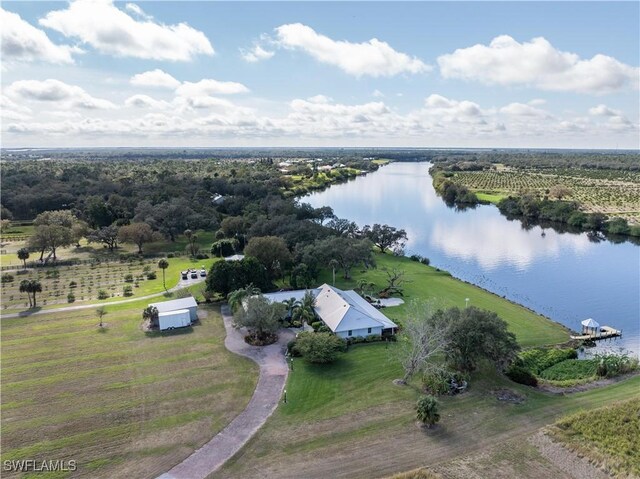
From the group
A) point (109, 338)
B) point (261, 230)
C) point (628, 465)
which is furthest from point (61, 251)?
point (628, 465)

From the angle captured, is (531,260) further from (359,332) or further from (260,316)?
(260,316)

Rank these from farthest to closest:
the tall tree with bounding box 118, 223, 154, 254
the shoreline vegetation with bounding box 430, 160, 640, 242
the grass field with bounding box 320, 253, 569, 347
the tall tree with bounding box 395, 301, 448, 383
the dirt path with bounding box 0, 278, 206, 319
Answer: the shoreline vegetation with bounding box 430, 160, 640, 242 → the tall tree with bounding box 118, 223, 154, 254 → the dirt path with bounding box 0, 278, 206, 319 → the grass field with bounding box 320, 253, 569, 347 → the tall tree with bounding box 395, 301, 448, 383

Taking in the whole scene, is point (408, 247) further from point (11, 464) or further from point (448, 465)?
point (11, 464)

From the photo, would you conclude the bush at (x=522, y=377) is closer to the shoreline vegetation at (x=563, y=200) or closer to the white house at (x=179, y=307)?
the white house at (x=179, y=307)

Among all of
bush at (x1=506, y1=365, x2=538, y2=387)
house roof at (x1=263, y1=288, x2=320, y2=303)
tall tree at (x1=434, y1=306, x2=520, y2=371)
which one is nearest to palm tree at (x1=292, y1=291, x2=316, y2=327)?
house roof at (x1=263, y1=288, x2=320, y2=303)

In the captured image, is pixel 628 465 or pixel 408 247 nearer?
pixel 628 465

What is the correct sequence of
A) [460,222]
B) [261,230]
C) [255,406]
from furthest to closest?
[460,222] < [261,230] < [255,406]

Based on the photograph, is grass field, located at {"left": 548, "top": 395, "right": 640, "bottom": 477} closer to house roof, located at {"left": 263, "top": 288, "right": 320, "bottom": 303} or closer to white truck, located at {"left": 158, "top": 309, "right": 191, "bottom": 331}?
house roof, located at {"left": 263, "top": 288, "right": 320, "bottom": 303}

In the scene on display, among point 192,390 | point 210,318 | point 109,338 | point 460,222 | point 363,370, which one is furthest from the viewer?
point 460,222
